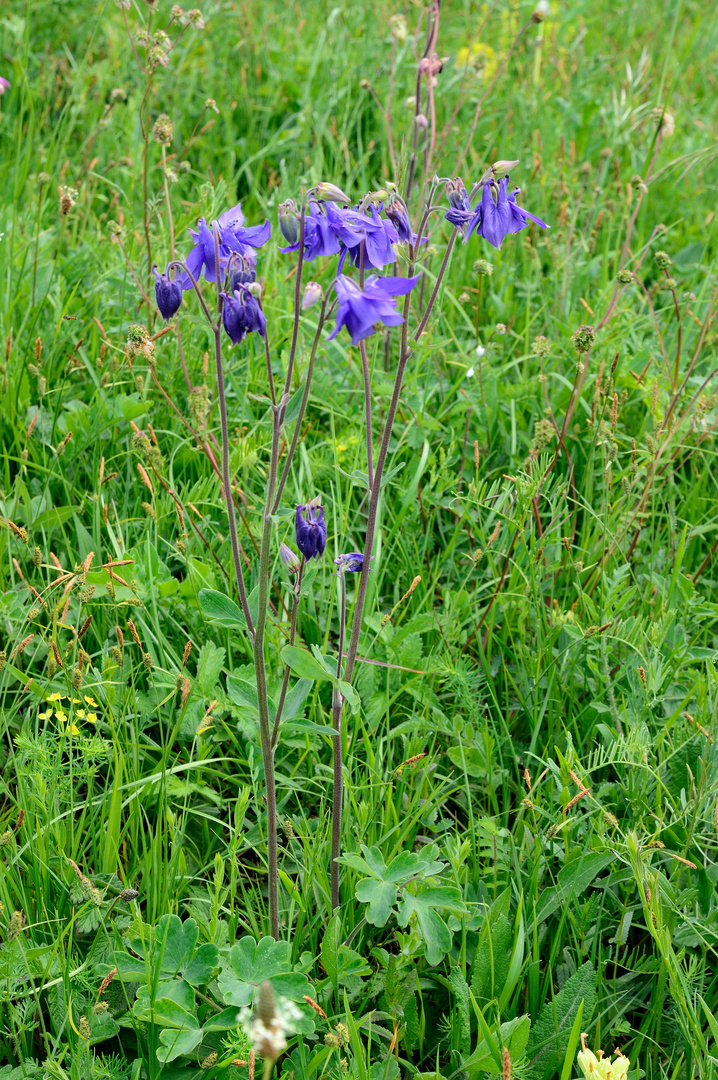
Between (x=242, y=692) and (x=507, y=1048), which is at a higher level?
(x=242, y=692)

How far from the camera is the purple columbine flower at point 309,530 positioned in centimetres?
145

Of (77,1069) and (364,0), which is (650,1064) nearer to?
(77,1069)

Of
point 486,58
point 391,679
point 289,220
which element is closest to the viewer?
point 289,220

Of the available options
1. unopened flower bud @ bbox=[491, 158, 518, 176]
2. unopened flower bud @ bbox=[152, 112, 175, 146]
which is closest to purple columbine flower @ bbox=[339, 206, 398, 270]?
unopened flower bud @ bbox=[491, 158, 518, 176]

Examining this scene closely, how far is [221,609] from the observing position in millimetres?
1525

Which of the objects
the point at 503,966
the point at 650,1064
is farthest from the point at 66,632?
the point at 650,1064

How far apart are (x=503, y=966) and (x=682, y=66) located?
492 centimetres

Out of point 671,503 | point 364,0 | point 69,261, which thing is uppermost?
point 364,0

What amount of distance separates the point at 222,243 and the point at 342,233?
21 centimetres

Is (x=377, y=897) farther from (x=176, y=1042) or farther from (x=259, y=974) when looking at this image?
(x=176, y=1042)

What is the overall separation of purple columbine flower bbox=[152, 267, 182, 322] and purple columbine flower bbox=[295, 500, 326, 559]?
1.26 ft

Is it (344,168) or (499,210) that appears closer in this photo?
(499,210)

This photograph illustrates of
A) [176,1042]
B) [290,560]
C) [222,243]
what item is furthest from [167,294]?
[176,1042]

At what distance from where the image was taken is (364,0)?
4773mm
